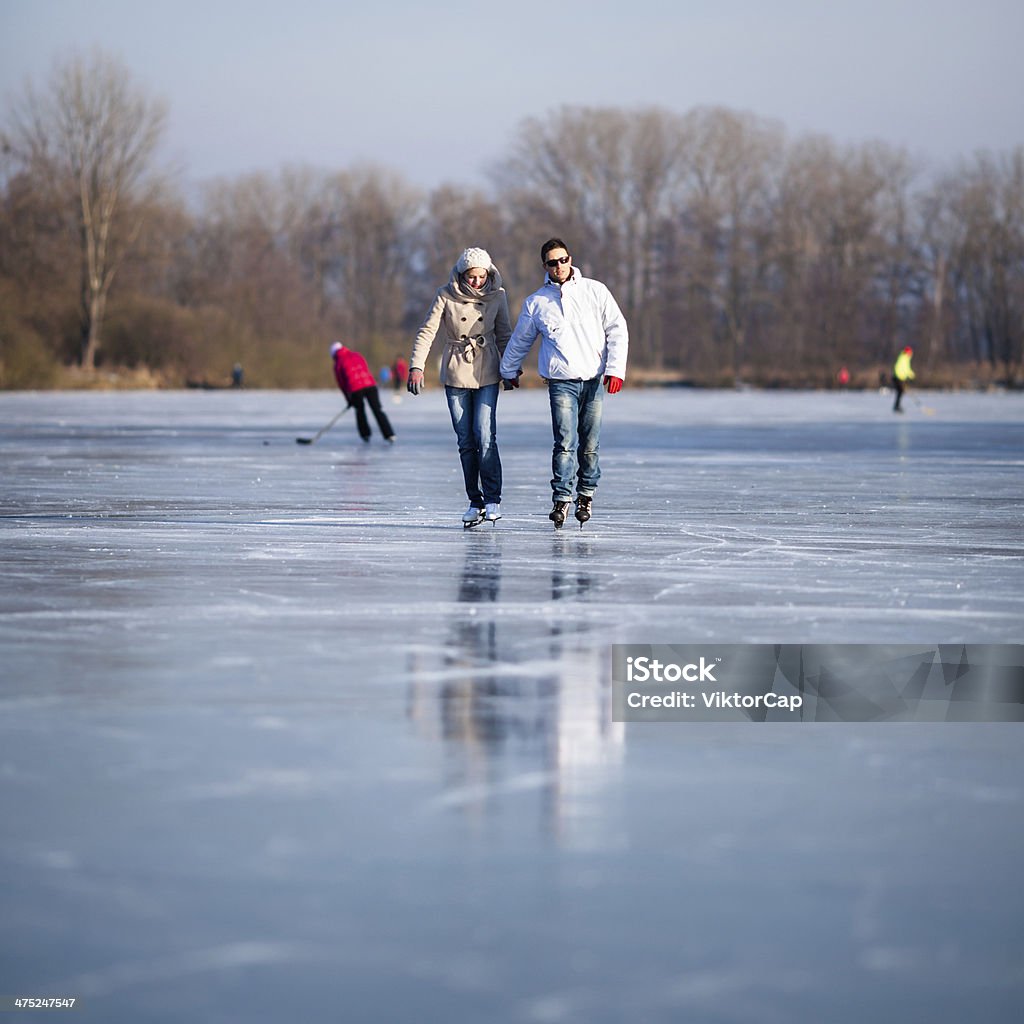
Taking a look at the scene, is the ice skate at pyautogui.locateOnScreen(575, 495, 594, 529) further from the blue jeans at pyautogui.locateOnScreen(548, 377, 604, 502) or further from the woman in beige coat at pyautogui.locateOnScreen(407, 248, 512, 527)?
the woman in beige coat at pyautogui.locateOnScreen(407, 248, 512, 527)

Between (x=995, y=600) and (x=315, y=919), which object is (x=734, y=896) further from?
(x=995, y=600)

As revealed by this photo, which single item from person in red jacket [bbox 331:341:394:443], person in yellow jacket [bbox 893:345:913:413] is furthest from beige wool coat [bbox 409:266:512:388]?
person in yellow jacket [bbox 893:345:913:413]

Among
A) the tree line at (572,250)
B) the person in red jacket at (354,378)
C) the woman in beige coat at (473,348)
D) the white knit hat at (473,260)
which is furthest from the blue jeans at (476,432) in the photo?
the tree line at (572,250)

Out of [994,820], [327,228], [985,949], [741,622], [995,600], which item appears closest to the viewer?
[985,949]

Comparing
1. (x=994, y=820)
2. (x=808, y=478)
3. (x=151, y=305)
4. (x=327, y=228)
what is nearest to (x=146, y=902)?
(x=994, y=820)

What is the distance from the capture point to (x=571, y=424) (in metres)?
10.9

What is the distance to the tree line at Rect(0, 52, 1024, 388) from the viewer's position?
6681 centimetres

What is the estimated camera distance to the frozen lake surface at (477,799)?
2.92 meters

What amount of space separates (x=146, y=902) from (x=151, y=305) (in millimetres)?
66634

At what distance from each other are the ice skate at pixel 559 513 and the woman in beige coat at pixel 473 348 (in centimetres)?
48

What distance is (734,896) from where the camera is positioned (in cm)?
331

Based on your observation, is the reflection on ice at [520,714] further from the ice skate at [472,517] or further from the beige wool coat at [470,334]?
the beige wool coat at [470,334]

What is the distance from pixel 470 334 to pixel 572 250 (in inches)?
2740

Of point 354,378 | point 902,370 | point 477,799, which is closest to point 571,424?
point 477,799
